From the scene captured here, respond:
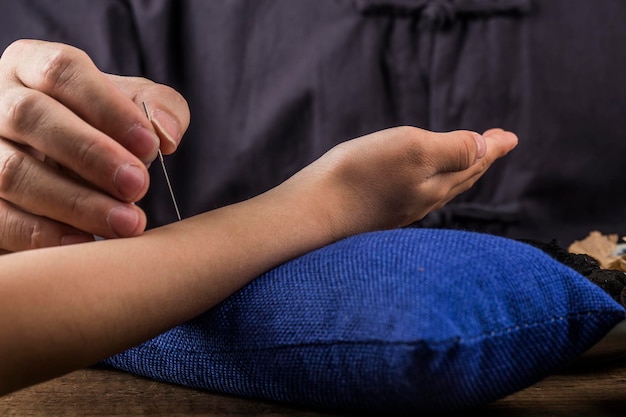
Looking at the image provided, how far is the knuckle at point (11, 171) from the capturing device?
0.88 meters

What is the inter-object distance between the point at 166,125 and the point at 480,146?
0.46 meters

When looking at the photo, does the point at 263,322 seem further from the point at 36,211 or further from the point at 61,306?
the point at 36,211

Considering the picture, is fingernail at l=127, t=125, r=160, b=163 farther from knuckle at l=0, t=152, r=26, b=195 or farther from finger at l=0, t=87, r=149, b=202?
knuckle at l=0, t=152, r=26, b=195

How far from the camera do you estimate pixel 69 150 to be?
0.83 metres

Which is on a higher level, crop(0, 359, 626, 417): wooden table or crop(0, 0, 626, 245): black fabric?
crop(0, 0, 626, 245): black fabric

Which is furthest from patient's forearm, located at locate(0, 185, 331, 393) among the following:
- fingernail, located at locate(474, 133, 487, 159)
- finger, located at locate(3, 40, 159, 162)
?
fingernail, located at locate(474, 133, 487, 159)

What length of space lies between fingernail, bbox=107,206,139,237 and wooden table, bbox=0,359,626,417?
170mm

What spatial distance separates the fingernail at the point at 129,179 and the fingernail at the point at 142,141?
1.9 inches

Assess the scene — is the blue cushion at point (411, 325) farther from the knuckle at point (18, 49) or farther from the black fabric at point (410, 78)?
the black fabric at point (410, 78)

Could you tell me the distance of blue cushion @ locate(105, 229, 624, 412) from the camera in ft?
2.15

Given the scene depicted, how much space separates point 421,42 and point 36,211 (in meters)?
1.02

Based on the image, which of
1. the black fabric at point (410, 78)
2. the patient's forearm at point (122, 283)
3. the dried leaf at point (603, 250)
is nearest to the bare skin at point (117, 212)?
the patient's forearm at point (122, 283)

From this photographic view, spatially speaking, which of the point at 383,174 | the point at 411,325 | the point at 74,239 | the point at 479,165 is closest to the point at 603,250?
the point at 479,165

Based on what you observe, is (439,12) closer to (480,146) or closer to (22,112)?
(480,146)
